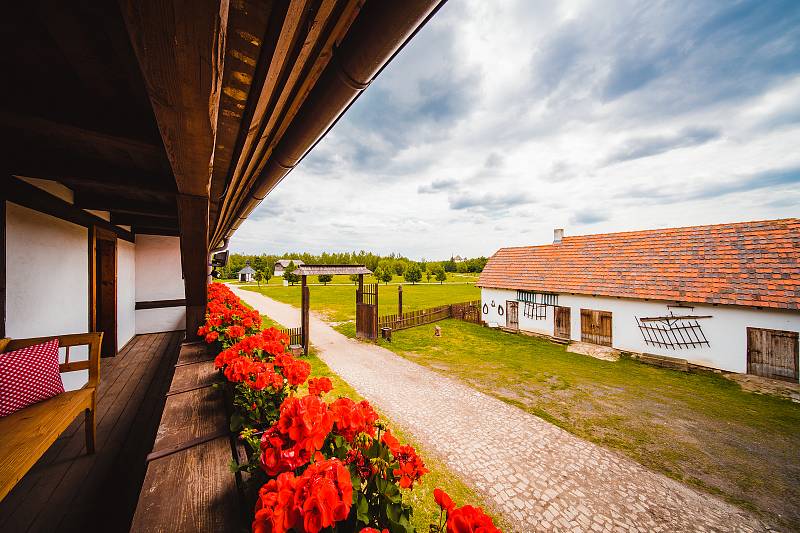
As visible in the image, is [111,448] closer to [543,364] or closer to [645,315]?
[543,364]

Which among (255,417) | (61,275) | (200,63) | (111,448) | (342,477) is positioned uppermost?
(200,63)

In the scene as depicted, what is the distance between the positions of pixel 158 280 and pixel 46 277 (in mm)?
5526

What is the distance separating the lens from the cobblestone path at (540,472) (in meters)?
3.37

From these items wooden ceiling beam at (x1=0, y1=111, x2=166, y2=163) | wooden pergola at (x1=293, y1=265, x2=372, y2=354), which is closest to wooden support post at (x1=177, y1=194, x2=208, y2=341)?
wooden ceiling beam at (x1=0, y1=111, x2=166, y2=163)

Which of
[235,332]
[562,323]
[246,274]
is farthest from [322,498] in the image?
[246,274]

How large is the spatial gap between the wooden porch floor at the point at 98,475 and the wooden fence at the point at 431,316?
8.58 metres

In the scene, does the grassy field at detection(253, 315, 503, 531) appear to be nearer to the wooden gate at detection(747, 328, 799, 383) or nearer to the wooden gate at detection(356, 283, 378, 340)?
the wooden gate at detection(356, 283, 378, 340)

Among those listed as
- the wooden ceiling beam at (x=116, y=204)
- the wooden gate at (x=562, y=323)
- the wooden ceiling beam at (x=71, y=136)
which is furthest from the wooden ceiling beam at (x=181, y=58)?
the wooden gate at (x=562, y=323)

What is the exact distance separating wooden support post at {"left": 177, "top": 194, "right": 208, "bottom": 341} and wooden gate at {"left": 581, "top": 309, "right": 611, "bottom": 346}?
42.1ft

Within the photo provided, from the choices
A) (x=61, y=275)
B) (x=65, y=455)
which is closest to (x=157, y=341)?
(x=61, y=275)

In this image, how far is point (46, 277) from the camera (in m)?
3.77

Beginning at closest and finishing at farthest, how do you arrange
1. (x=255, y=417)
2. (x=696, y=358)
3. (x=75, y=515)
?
1. (x=255, y=417)
2. (x=75, y=515)
3. (x=696, y=358)

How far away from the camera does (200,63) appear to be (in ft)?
2.79

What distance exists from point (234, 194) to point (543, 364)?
31.7ft
